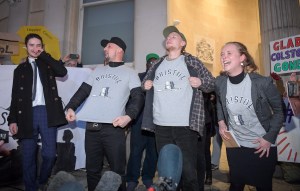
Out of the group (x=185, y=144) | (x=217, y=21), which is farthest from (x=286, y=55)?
(x=217, y=21)

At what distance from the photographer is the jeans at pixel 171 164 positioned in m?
1.22

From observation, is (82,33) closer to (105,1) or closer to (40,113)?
(105,1)

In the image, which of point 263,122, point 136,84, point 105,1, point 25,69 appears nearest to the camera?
point 263,122

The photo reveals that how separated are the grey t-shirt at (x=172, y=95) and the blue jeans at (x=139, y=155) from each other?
2.63ft

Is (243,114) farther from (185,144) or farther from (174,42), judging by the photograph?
(174,42)

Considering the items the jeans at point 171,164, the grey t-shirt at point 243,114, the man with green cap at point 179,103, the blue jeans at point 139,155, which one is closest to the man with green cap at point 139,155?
the blue jeans at point 139,155

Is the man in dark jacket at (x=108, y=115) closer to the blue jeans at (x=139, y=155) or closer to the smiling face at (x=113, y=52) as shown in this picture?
the smiling face at (x=113, y=52)

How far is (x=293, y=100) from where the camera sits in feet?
10.5

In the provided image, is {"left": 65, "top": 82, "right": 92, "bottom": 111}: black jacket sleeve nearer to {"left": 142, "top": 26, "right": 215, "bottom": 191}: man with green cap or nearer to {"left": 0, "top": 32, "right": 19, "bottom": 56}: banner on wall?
{"left": 142, "top": 26, "right": 215, "bottom": 191}: man with green cap

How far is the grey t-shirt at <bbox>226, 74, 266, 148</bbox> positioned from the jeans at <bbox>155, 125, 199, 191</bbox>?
34cm

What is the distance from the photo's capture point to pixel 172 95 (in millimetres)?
2084

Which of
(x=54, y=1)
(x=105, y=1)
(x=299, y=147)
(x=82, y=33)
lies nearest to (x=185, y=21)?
(x=105, y=1)

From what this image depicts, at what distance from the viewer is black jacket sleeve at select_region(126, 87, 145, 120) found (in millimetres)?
2188

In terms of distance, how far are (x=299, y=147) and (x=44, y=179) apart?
3311 millimetres
